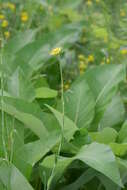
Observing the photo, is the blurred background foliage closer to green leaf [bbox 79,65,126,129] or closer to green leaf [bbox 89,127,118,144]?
green leaf [bbox 79,65,126,129]

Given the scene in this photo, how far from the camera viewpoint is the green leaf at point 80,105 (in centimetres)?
214

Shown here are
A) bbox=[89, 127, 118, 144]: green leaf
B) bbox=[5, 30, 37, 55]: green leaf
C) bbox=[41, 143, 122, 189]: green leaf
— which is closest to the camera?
bbox=[41, 143, 122, 189]: green leaf

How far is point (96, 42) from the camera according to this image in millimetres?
3691

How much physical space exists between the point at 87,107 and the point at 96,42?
5.27 feet

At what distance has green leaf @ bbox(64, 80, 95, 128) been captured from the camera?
2.14m

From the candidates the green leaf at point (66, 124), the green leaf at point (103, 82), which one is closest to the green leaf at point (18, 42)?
the green leaf at point (103, 82)

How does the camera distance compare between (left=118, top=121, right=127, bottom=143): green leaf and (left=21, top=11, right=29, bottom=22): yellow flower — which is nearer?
(left=118, top=121, right=127, bottom=143): green leaf

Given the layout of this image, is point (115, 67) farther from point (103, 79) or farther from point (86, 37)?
point (86, 37)

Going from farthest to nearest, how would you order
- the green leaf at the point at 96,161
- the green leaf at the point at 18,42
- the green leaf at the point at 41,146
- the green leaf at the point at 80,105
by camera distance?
the green leaf at the point at 18,42
the green leaf at the point at 80,105
the green leaf at the point at 41,146
the green leaf at the point at 96,161

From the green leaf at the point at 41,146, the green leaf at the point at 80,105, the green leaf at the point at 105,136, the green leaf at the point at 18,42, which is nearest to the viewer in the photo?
the green leaf at the point at 41,146

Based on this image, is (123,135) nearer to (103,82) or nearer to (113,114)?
(113,114)

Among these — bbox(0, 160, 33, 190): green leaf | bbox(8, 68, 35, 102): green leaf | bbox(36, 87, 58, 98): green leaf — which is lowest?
bbox(0, 160, 33, 190): green leaf

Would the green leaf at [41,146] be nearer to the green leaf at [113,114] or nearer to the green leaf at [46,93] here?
the green leaf at [113,114]

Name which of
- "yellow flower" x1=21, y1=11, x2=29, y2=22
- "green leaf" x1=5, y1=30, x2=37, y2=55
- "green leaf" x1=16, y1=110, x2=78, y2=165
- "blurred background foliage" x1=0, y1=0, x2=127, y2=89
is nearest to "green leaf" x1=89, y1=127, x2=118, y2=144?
"green leaf" x1=16, y1=110, x2=78, y2=165
